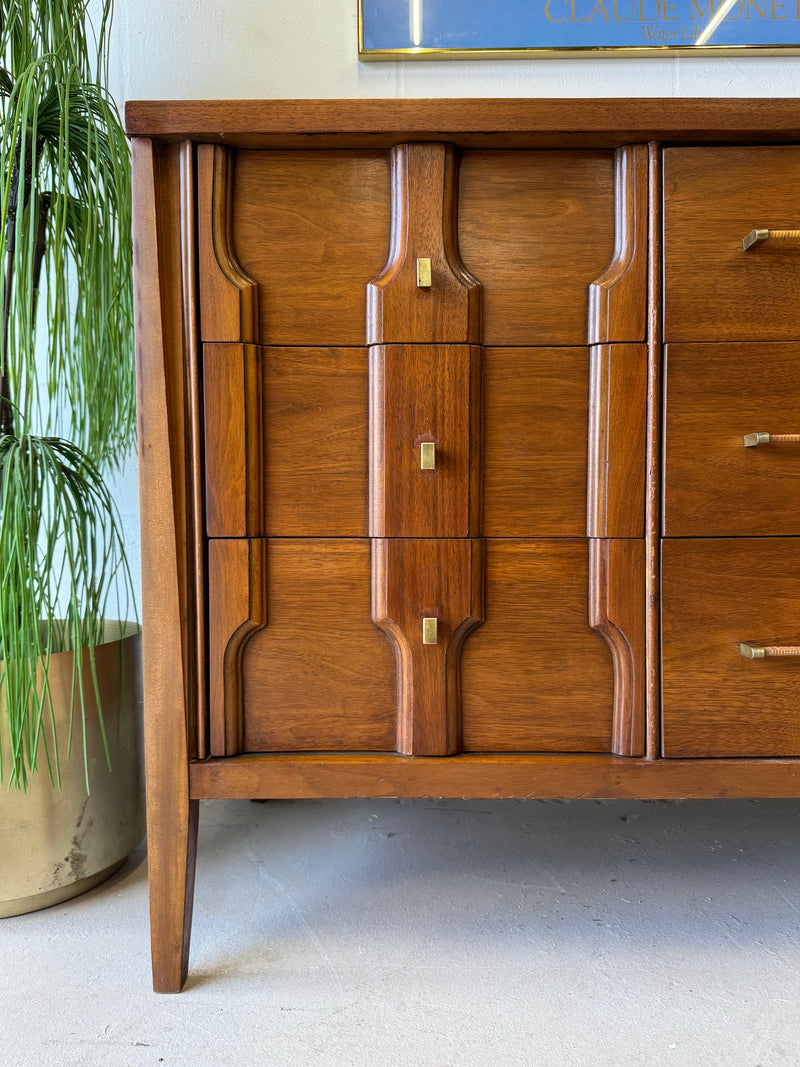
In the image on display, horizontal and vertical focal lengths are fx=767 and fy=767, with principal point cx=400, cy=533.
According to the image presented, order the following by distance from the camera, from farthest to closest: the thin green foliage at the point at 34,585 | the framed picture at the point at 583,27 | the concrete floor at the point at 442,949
→ the framed picture at the point at 583,27 < the thin green foliage at the point at 34,585 < the concrete floor at the point at 442,949

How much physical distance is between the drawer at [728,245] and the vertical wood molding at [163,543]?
0.53 metres

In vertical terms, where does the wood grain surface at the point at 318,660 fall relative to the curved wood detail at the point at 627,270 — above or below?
below

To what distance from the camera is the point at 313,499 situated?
842mm

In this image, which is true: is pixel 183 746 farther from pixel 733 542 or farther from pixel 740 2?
pixel 740 2

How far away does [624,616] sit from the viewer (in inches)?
32.9

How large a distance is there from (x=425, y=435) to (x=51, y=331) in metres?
0.52

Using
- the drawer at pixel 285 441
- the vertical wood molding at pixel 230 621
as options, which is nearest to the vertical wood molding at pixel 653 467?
the drawer at pixel 285 441

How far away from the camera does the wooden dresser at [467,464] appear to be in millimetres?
815

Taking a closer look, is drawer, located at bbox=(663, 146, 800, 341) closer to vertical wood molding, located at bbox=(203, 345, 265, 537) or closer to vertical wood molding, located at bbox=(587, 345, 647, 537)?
vertical wood molding, located at bbox=(587, 345, 647, 537)

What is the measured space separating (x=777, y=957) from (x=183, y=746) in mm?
730

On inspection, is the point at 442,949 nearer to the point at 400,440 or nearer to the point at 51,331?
the point at 400,440

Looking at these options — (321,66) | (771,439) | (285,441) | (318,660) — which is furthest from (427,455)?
(321,66)

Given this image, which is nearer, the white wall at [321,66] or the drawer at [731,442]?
the drawer at [731,442]

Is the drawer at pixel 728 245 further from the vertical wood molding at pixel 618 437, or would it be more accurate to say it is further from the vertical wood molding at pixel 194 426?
the vertical wood molding at pixel 194 426
